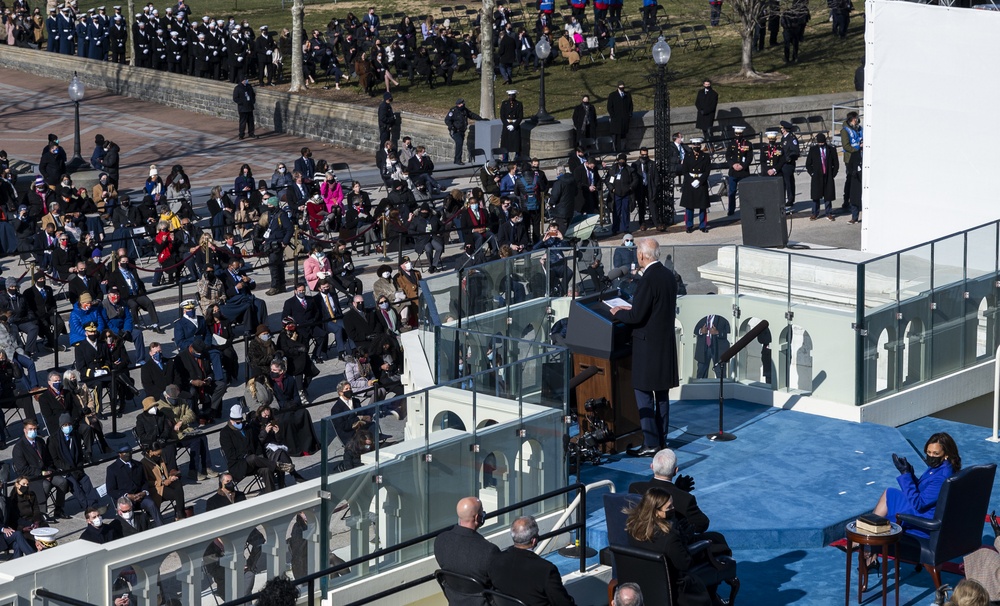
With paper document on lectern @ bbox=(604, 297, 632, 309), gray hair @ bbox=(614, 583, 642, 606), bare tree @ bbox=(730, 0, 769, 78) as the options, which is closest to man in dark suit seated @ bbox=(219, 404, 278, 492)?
paper document on lectern @ bbox=(604, 297, 632, 309)

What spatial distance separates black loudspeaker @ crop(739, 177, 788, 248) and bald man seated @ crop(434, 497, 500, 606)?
Answer: 33.6ft

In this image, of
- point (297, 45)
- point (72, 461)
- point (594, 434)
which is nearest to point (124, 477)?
point (72, 461)

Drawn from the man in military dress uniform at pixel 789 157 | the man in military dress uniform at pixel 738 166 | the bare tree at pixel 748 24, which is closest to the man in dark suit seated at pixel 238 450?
the man in military dress uniform at pixel 738 166

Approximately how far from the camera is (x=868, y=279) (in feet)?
47.2

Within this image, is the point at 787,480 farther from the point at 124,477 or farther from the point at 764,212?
the point at 124,477

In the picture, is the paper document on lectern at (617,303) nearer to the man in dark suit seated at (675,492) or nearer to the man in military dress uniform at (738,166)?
the man in dark suit seated at (675,492)

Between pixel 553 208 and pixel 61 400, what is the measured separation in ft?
32.7

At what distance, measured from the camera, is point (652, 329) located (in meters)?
12.2

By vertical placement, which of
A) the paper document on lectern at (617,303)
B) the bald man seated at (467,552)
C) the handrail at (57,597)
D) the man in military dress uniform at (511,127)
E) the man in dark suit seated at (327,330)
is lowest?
the man in dark suit seated at (327,330)

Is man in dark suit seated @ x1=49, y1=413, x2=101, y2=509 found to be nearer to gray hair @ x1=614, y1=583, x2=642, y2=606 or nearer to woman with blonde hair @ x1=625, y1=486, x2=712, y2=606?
woman with blonde hair @ x1=625, y1=486, x2=712, y2=606

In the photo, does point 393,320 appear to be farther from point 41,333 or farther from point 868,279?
point 868,279

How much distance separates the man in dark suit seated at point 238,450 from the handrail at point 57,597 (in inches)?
289

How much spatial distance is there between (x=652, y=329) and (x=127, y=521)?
6.02 metres

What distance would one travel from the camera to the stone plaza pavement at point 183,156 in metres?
20.2
